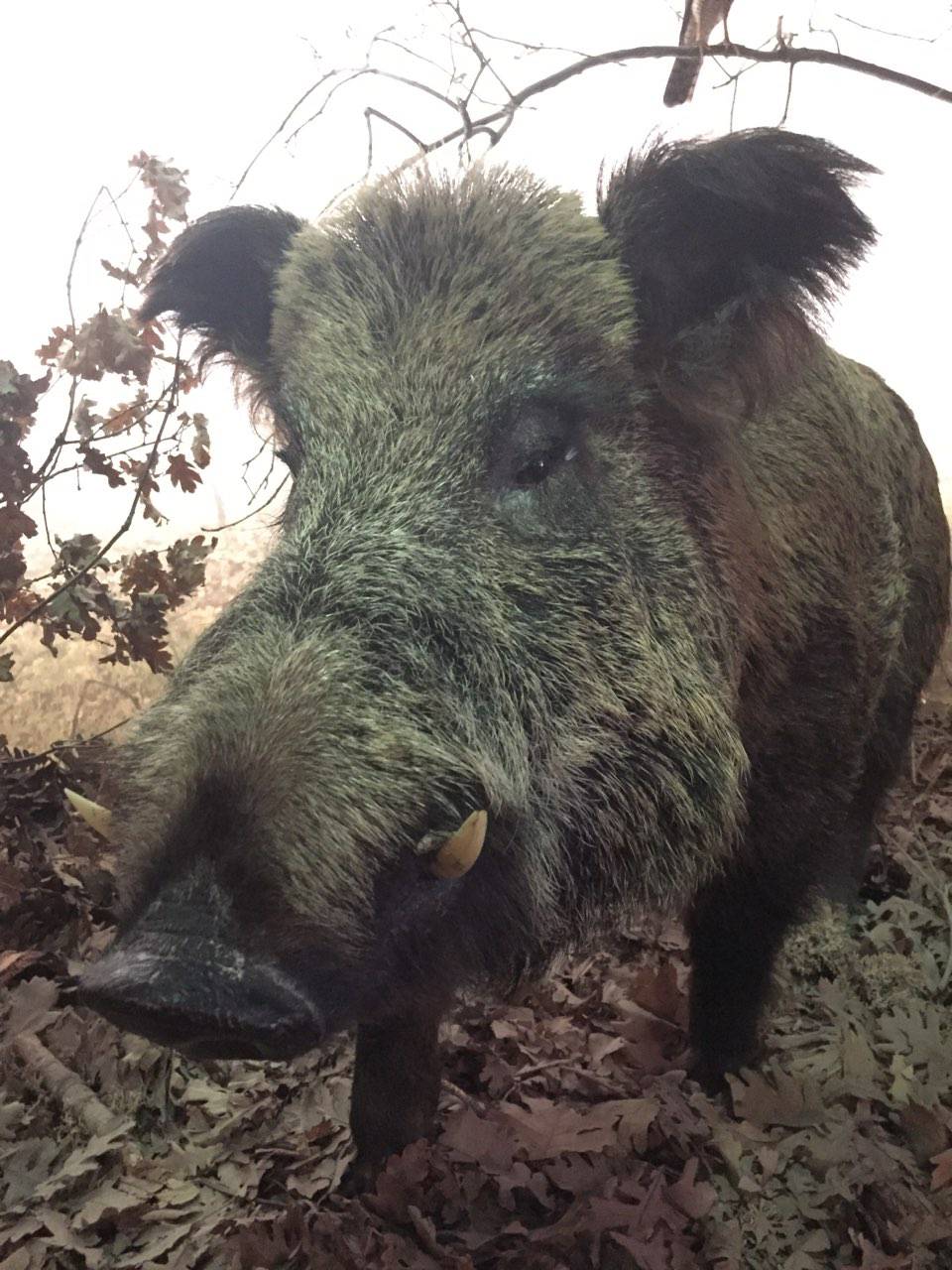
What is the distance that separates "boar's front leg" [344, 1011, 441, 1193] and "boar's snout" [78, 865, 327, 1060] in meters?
0.87

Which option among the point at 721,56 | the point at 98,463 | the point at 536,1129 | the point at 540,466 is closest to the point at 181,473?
the point at 98,463

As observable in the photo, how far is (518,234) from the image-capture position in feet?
5.44

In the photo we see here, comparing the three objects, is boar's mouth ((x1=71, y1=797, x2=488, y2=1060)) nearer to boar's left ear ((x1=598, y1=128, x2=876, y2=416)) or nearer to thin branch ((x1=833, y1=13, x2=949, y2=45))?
boar's left ear ((x1=598, y1=128, x2=876, y2=416))

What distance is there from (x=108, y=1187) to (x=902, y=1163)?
139 cm

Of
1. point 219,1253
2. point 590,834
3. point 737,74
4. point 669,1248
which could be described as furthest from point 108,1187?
point 737,74

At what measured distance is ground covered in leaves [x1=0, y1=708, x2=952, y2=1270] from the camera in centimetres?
157

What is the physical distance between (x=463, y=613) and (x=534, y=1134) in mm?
1058

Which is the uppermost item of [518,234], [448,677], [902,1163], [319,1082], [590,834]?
[518,234]

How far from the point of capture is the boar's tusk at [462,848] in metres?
1.12

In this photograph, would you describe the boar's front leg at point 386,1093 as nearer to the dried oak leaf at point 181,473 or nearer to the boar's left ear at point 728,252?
the boar's left ear at point 728,252

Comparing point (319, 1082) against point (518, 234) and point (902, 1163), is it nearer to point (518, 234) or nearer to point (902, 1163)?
point (902, 1163)

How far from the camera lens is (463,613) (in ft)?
4.35

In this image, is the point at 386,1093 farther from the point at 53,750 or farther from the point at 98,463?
the point at 98,463

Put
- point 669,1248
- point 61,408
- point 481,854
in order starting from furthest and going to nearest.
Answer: point 61,408 < point 669,1248 < point 481,854
